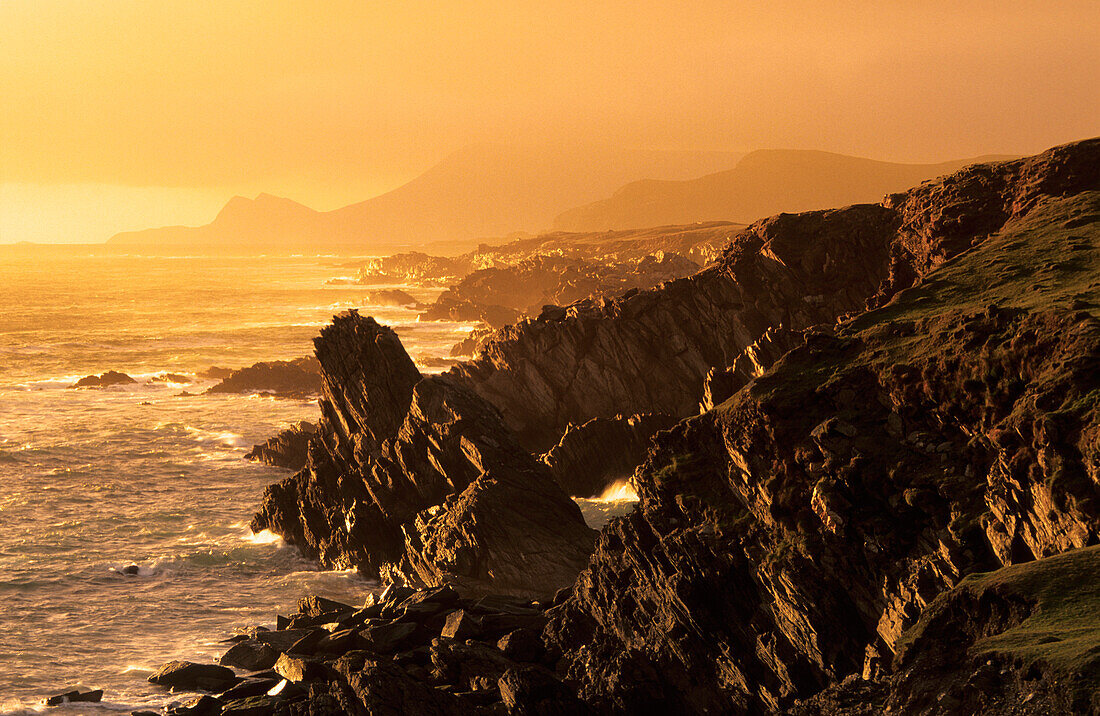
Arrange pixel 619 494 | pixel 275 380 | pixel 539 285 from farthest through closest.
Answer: pixel 539 285 < pixel 275 380 < pixel 619 494

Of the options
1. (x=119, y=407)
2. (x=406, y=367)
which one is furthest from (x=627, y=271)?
(x=406, y=367)

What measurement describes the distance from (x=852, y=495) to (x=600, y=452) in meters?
31.5

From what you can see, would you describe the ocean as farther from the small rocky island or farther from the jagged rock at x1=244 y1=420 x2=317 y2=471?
the small rocky island

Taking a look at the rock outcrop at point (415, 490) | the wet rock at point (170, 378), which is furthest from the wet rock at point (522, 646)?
the wet rock at point (170, 378)

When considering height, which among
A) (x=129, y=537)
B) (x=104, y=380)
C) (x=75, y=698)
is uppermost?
(x=104, y=380)

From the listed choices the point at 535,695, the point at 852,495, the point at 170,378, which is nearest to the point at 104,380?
the point at 170,378

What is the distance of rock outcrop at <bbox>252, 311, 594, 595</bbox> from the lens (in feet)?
138

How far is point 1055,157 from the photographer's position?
4356cm

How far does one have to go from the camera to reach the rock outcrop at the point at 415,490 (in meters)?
42.2

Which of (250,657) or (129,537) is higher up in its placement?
(250,657)

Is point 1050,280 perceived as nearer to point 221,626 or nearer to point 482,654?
point 482,654

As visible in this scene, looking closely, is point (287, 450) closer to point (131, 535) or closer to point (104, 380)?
point (131, 535)

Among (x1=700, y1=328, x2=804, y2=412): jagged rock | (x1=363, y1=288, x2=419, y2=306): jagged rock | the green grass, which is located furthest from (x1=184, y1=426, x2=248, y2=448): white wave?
(x1=363, y1=288, x2=419, y2=306): jagged rock

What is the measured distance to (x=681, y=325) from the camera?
68.2m
